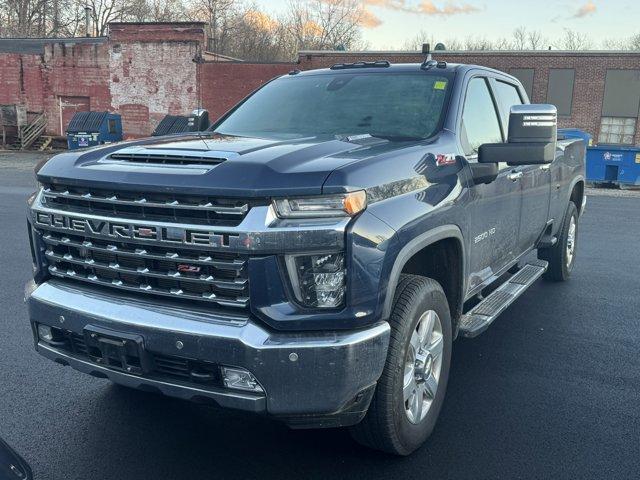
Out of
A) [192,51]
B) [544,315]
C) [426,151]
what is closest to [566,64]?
[192,51]

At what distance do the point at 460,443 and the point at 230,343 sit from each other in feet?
4.98

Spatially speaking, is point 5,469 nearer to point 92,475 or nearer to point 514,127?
point 92,475

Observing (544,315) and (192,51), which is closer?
(544,315)

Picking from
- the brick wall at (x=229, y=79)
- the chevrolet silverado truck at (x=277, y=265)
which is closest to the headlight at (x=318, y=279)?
the chevrolet silverado truck at (x=277, y=265)

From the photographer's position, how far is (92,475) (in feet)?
9.83

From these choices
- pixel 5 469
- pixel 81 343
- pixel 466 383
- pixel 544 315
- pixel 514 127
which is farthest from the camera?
pixel 544 315

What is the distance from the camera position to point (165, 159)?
285 cm

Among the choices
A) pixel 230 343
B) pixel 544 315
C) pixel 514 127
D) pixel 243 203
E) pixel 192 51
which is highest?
pixel 192 51

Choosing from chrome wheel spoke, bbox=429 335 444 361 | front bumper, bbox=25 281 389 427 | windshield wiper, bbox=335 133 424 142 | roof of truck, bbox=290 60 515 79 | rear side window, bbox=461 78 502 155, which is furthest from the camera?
roof of truck, bbox=290 60 515 79

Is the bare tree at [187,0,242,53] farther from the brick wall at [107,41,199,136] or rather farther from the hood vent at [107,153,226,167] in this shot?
the hood vent at [107,153,226,167]

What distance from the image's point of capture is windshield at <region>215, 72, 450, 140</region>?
150 inches

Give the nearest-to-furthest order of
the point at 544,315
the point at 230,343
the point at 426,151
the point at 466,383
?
the point at 230,343, the point at 426,151, the point at 466,383, the point at 544,315

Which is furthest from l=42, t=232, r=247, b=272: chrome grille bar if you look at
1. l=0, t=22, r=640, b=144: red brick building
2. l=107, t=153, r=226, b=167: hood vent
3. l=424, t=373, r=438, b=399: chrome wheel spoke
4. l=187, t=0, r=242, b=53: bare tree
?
l=187, t=0, r=242, b=53: bare tree

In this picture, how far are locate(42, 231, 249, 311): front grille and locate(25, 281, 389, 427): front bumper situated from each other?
90 millimetres
